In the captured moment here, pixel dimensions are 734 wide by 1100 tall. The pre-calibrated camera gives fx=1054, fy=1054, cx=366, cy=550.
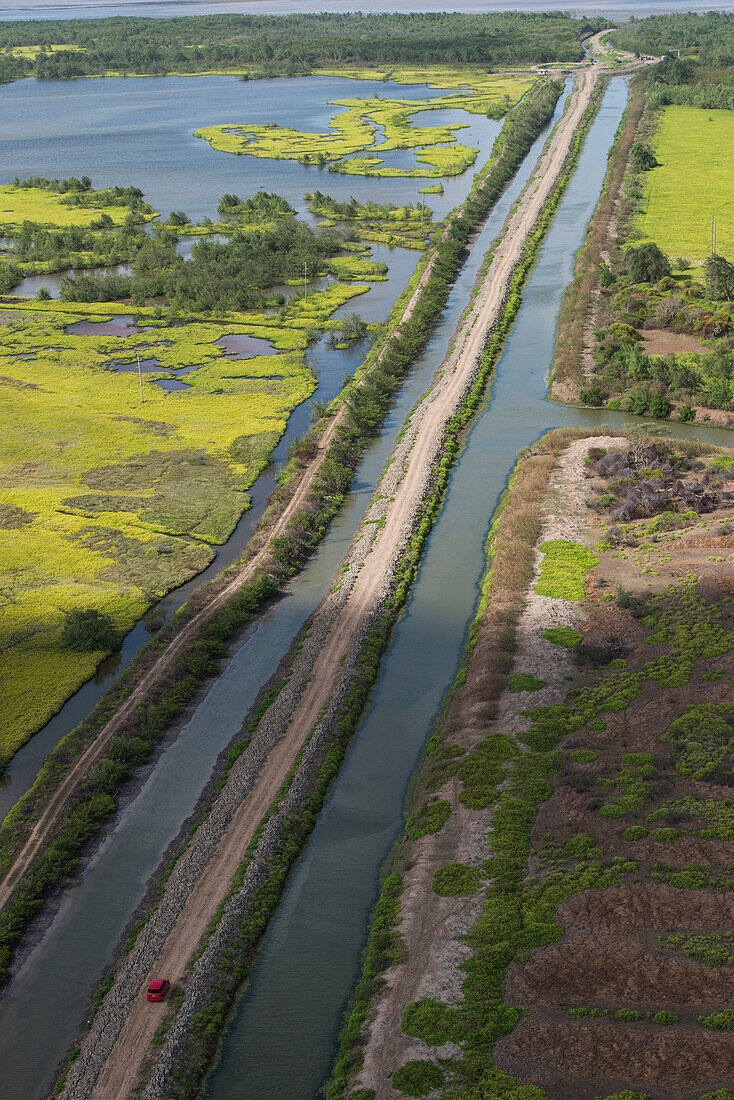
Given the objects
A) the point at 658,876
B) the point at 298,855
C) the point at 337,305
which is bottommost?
the point at 298,855

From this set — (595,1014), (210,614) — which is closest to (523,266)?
(210,614)

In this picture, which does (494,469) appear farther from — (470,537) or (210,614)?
(210,614)

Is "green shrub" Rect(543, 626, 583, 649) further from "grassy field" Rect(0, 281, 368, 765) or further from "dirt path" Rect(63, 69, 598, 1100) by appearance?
"grassy field" Rect(0, 281, 368, 765)

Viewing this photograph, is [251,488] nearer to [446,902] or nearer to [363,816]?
[363,816]

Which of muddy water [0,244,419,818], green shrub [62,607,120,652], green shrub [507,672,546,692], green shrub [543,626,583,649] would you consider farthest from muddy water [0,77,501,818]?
green shrub [543,626,583,649]

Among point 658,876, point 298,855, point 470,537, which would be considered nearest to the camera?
point 658,876

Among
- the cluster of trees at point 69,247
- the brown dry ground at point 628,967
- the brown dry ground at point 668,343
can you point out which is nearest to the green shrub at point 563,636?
the brown dry ground at point 628,967
